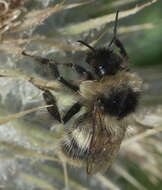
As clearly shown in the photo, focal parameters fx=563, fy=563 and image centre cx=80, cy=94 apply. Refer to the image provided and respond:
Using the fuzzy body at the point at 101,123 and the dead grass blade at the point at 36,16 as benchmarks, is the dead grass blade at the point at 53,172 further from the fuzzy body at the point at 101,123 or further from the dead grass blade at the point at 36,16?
the dead grass blade at the point at 36,16

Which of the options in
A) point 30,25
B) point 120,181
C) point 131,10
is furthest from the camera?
point 120,181

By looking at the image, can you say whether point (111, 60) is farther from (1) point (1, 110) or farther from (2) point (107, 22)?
(1) point (1, 110)

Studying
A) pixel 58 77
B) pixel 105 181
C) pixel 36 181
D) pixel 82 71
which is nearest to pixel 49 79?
pixel 58 77

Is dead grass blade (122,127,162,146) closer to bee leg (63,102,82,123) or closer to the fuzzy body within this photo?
the fuzzy body

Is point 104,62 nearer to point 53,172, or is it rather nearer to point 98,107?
point 98,107

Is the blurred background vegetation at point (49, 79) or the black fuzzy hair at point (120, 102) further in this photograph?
the black fuzzy hair at point (120, 102)

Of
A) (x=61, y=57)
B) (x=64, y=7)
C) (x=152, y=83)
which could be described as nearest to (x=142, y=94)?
(x=152, y=83)

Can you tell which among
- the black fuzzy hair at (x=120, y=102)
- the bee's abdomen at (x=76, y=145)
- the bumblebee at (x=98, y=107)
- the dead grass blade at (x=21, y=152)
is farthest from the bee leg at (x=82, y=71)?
the dead grass blade at (x=21, y=152)
